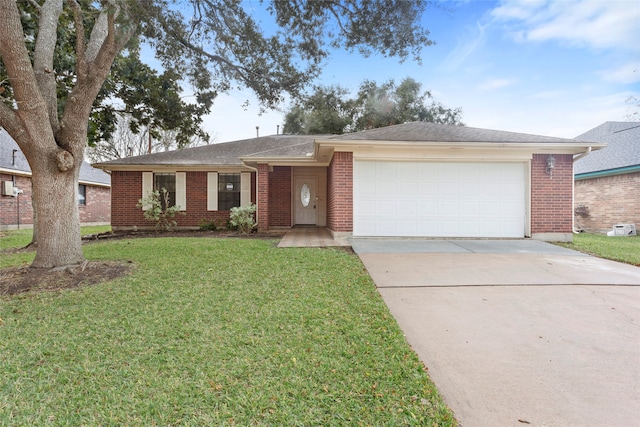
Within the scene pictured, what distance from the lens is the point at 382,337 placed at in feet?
9.01

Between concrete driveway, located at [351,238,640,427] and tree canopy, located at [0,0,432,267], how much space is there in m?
5.22

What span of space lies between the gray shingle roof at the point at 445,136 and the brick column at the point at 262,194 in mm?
3268

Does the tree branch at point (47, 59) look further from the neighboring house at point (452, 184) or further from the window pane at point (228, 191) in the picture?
the window pane at point (228, 191)

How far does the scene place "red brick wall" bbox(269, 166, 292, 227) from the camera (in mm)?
11500

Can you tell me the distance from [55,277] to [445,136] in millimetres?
8673

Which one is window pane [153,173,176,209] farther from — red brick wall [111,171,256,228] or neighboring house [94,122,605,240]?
neighboring house [94,122,605,240]

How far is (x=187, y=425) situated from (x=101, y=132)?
11.1m

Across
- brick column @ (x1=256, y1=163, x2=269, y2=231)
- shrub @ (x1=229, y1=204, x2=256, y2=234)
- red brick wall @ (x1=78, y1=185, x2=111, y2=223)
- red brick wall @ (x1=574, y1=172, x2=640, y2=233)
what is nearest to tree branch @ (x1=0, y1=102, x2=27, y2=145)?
shrub @ (x1=229, y1=204, x2=256, y2=234)

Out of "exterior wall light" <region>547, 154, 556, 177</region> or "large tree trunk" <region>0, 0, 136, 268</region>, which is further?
"exterior wall light" <region>547, 154, 556, 177</region>

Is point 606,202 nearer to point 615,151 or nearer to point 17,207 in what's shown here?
point 615,151

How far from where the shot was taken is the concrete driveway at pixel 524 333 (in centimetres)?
192

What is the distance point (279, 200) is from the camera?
1151 centimetres

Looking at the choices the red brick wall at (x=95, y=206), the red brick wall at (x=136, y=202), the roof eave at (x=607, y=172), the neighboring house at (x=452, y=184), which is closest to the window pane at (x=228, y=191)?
the red brick wall at (x=136, y=202)

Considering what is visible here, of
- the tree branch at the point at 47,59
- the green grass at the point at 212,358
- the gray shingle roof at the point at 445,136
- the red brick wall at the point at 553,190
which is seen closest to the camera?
the green grass at the point at 212,358
